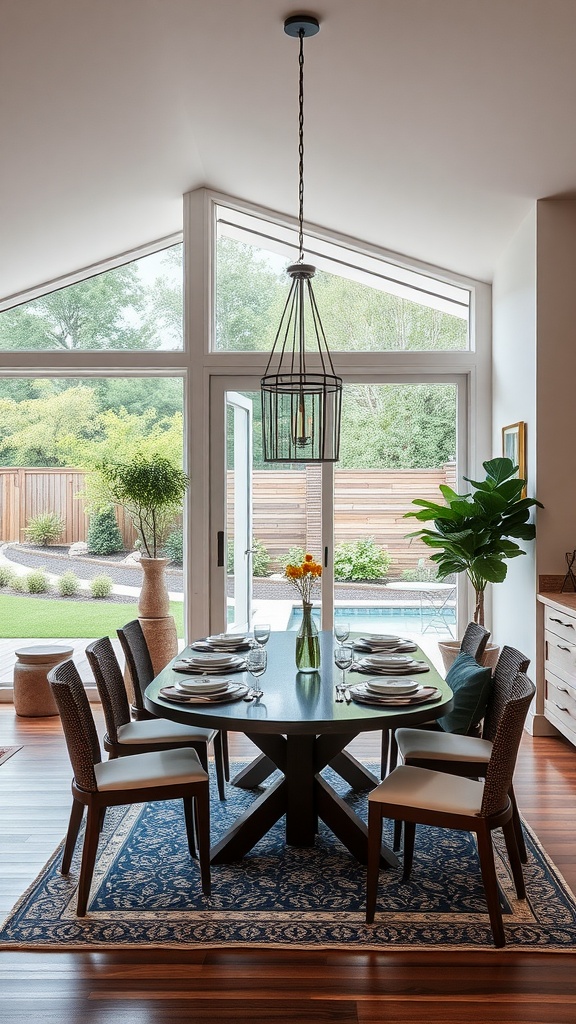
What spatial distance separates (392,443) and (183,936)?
4.04 metres

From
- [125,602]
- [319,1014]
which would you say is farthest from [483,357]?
[319,1014]

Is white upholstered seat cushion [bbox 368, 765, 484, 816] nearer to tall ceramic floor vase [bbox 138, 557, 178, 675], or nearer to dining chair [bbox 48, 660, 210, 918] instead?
dining chair [bbox 48, 660, 210, 918]

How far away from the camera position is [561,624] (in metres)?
4.64

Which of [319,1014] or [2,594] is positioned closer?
[319,1014]

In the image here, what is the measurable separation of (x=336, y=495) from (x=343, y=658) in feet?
9.65

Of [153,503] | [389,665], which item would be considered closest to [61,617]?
[153,503]

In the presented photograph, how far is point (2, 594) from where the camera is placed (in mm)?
8023

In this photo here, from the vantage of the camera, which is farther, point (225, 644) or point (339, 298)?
point (339, 298)

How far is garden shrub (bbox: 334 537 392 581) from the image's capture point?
6203 millimetres

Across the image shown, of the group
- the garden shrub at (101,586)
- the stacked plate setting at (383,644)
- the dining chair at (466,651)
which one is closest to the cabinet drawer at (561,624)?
the dining chair at (466,651)

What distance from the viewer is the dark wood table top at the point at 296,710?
283 centimetres

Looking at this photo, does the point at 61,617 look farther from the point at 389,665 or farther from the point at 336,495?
the point at 389,665

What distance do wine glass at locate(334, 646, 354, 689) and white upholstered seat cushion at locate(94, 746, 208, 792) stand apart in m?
0.64

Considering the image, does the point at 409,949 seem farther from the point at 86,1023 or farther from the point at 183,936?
the point at 86,1023
